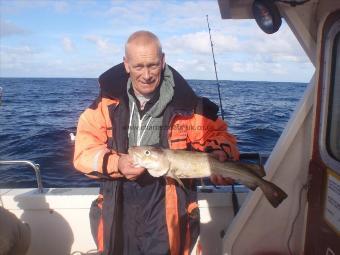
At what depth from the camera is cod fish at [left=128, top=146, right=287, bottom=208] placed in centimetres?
318

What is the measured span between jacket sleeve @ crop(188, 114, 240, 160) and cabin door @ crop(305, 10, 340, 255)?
0.76m

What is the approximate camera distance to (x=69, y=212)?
470 centimetres

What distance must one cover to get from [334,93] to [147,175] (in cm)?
185

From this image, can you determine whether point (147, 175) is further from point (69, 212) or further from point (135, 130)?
point (69, 212)

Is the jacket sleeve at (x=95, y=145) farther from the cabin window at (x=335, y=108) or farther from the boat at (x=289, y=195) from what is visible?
the cabin window at (x=335, y=108)

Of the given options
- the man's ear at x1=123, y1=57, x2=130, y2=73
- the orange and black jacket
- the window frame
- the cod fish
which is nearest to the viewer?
the window frame

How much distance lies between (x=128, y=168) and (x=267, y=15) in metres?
1.76

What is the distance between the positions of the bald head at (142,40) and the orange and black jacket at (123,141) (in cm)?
36

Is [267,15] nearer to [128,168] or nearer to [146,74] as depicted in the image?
[146,74]

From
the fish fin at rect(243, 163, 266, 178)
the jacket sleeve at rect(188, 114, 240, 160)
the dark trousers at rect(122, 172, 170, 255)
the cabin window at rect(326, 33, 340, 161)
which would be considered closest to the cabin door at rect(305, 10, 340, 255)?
the cabin window at rect(326, 33, 340, 161)

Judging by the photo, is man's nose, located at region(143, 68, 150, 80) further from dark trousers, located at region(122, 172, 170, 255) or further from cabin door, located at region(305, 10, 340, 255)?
cabin door, located at region(305, 10, 340, 255)

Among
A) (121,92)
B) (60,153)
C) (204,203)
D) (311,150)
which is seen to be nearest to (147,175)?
(121,92)

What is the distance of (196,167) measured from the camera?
328 centimetres

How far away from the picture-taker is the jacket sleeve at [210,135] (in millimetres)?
3492
